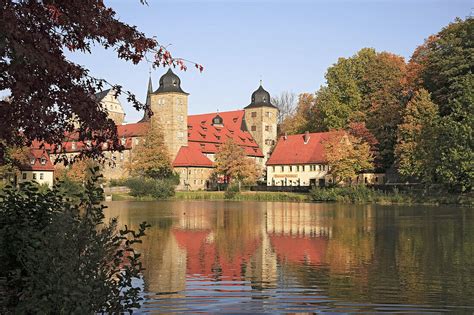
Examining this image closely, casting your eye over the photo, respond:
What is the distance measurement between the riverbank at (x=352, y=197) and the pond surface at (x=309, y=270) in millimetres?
23953

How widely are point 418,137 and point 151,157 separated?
3396 centimetres

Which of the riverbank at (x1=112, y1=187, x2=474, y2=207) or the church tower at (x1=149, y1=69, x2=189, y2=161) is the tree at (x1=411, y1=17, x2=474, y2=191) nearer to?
the riverbank at (x1=112, y1=187, x2=474, y2=207)

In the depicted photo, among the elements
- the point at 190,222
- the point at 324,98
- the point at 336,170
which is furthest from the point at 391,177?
the point at 190,222

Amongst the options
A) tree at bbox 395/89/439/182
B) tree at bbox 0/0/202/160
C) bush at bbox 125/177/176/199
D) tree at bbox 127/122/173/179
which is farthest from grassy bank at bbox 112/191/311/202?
tree at bbox 0/0/202/160

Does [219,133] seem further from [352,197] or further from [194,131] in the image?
[352,197]

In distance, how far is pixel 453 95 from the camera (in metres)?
55.1

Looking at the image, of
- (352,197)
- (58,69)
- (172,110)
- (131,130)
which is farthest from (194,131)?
(58,69)

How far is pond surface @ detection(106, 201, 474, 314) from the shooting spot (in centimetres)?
1012

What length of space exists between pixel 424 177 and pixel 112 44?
1937 inches

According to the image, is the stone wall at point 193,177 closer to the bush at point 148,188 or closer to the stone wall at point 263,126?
the bush at point 148,188

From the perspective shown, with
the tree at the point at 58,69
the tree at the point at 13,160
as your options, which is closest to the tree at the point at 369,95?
the tree at the point at 13,160

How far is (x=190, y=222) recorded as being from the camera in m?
29.5

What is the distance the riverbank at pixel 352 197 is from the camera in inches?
1858

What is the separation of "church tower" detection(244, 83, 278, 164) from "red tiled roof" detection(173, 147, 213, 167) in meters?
15.5
